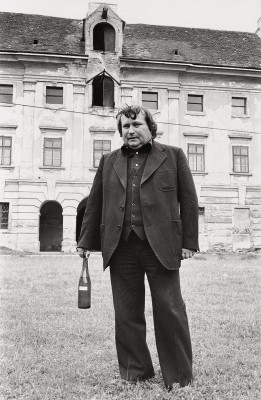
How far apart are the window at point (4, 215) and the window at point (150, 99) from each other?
355 inches

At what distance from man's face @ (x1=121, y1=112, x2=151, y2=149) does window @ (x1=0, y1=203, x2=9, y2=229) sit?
2007 cm

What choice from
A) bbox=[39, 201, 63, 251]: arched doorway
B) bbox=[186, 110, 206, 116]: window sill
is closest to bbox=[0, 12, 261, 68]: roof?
bbox=[186, 110, 206, 116]: window sill

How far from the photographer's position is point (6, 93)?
23.4 meters

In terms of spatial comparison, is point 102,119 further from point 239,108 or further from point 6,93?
point 239,108

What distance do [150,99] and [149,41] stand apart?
4.18 meters

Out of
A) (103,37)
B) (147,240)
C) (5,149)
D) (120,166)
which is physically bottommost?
(147,240)

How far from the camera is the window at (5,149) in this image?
Answer: 75.3 ft

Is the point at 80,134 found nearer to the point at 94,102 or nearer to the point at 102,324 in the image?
the point at 94,102

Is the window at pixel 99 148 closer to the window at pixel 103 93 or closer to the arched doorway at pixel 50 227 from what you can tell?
the window at pixel 103 93

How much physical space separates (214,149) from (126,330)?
2146 cm

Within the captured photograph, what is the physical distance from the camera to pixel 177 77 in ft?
79.5

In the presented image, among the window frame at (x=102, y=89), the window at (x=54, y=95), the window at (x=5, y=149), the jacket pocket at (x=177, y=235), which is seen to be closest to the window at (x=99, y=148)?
→ the window frame at (x=102, y=89)

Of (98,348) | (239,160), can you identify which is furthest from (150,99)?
(98,348)

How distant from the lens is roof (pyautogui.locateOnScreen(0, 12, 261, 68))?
79.4 ft
